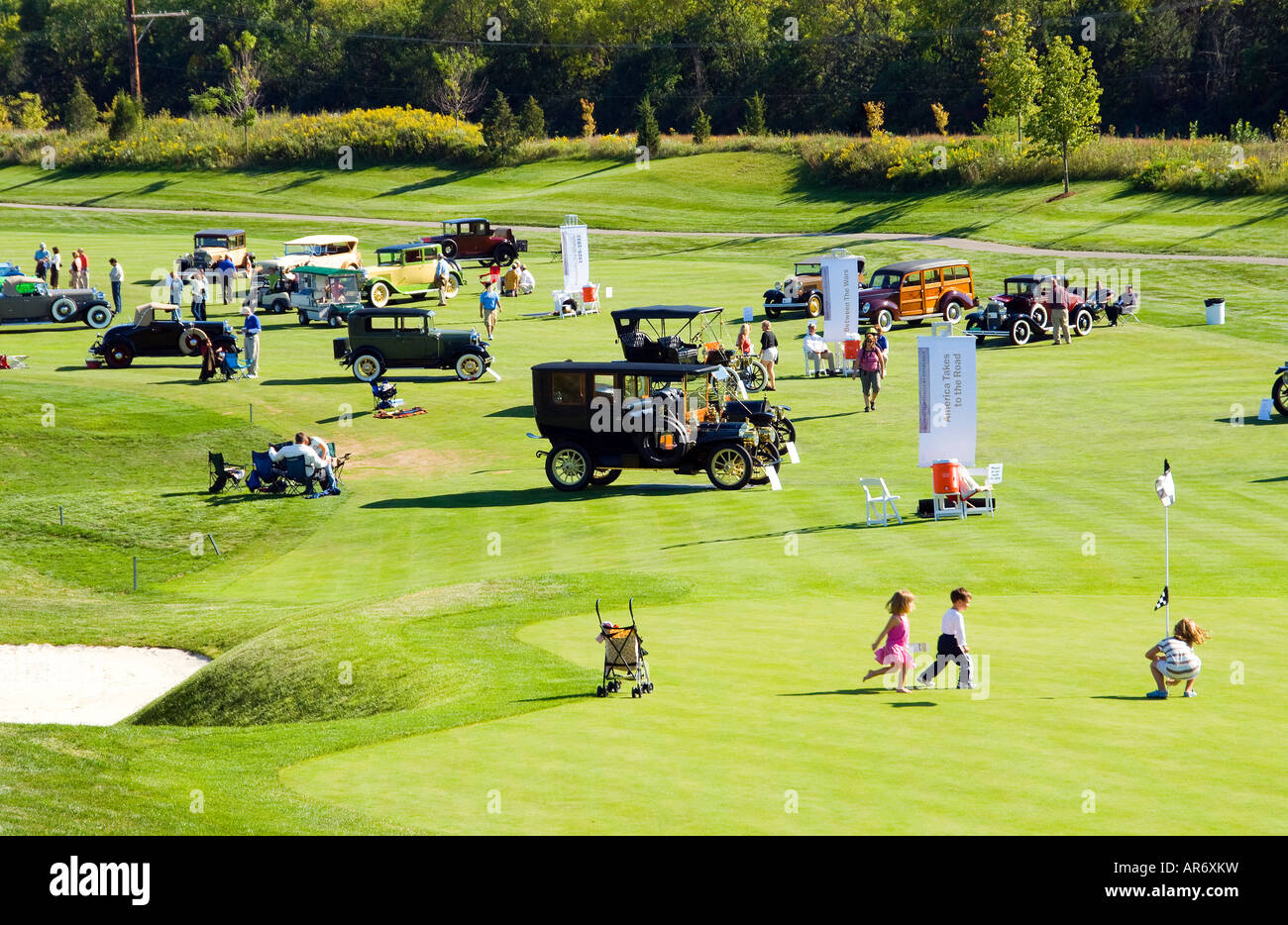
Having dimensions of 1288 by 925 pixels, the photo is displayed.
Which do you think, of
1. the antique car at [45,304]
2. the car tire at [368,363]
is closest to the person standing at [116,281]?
the antique car at [45,304]

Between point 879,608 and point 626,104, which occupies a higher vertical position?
point 626,104

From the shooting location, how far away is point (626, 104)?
105000mm

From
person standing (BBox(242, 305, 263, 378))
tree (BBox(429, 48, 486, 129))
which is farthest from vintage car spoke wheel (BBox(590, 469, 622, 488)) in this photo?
tree (BBox(429, 48, 486, 129))

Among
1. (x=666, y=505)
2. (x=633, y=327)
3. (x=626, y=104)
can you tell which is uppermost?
(x=626, y=104)

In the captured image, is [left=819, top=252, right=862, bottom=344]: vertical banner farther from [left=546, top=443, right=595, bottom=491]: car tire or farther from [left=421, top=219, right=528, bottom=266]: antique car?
[left=421, top=219, right=528, bottom=266]: antique car

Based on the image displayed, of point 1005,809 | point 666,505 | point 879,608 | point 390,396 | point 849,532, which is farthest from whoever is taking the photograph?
point 390,396

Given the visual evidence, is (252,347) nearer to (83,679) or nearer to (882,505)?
(83,679)

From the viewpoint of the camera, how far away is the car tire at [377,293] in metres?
49.3

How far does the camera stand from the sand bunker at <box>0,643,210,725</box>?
1844 centimetres

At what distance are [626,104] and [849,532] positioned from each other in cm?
8584

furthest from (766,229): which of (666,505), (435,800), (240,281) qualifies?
(435,800)

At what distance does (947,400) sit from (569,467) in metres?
7.43

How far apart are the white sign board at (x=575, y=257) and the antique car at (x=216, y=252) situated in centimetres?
1303

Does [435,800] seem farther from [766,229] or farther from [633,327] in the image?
[766,229]
